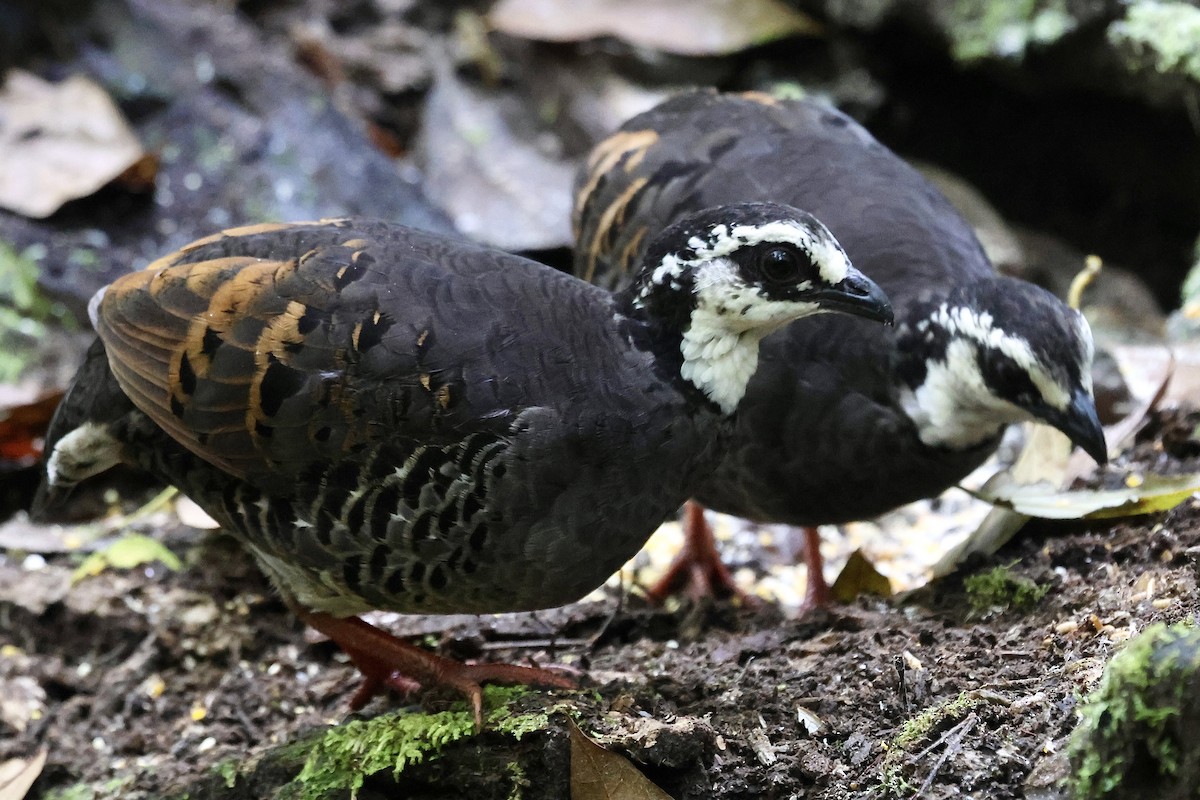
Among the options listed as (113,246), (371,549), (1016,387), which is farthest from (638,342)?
(113,246)

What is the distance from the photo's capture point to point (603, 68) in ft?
19.4

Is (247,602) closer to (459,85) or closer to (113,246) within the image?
(113,246)

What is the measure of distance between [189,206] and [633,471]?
336 cm

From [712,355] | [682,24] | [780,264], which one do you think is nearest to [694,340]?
[712,355]

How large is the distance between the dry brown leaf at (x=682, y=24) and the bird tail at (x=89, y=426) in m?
3.31

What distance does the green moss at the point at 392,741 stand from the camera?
2.56 meters

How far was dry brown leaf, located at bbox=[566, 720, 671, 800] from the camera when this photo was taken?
7.82 feet

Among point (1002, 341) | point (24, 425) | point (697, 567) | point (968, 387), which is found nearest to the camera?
point (1002, 341)

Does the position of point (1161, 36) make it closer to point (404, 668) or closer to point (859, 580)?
point (859, 580)

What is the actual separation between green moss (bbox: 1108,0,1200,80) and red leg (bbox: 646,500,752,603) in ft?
8.61

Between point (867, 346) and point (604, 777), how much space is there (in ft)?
4.66

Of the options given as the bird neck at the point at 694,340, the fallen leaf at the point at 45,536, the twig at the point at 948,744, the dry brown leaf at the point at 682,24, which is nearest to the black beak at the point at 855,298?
the bird neck at the point at 694,340

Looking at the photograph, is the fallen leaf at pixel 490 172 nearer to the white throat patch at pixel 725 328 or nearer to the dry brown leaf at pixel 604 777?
the white throat patch at pixel 725 328

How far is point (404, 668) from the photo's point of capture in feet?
9.80
